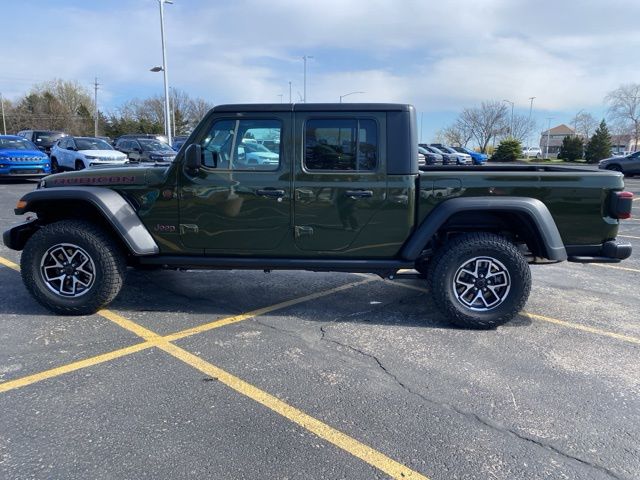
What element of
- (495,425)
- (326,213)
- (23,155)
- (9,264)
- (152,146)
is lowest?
(495,425)

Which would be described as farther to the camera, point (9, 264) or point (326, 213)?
Result: point (9, 264)

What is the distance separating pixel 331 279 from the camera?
19.0ft

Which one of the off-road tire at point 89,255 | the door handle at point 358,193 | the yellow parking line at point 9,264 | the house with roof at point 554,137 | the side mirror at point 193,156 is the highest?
the house with roof at point 554,137

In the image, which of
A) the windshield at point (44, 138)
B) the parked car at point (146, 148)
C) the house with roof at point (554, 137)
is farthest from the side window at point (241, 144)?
the house with roof at point (554, 137)

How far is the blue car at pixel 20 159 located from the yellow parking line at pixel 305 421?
14.8m

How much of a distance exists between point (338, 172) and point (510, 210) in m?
1.51

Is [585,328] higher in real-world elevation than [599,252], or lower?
lower

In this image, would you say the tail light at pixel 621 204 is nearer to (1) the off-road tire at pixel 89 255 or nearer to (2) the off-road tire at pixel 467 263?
(2) the off-road tire at pixel 467 263

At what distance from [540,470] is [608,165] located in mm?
27683

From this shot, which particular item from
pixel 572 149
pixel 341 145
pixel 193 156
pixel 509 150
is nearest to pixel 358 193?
pixel 341 145

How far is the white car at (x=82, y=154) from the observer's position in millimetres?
16188

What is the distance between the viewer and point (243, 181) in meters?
4.16

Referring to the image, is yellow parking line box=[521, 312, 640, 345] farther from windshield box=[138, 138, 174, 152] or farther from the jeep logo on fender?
windshield box=[138, 138, 174, 152]

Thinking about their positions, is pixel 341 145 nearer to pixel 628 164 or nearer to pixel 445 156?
pixel 628 164
